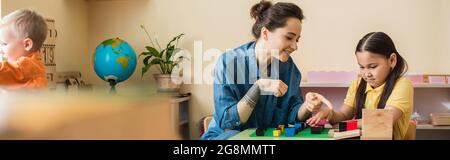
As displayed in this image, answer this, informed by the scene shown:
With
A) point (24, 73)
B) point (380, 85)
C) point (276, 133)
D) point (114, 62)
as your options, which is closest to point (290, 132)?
point (276, 133)

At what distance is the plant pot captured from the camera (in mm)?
1197

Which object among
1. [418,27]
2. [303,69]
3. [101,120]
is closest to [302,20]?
[303,69]

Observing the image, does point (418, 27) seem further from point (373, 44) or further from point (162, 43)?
point (162, 43)

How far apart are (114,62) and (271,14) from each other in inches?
15.8

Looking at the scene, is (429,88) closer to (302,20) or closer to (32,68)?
(302,20)

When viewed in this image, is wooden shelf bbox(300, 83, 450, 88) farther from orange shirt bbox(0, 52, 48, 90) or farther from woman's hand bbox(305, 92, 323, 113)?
orange shirt bbox(0, 52, 48, 90)

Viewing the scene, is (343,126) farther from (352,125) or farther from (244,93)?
(244,93)

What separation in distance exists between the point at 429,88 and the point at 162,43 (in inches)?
26.4

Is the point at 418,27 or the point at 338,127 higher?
the point at 418,27

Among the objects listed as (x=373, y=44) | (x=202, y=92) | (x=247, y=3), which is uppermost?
(x=247, y=3)

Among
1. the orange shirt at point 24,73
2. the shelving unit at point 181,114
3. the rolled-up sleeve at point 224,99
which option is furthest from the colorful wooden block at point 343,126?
the orange shirt at point 24,73

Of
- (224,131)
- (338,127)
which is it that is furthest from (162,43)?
(338,127)

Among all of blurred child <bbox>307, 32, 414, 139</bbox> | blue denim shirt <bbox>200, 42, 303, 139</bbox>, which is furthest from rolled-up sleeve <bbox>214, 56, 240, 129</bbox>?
blurred child <bbox>307, 32, 414, 139</bbox>
